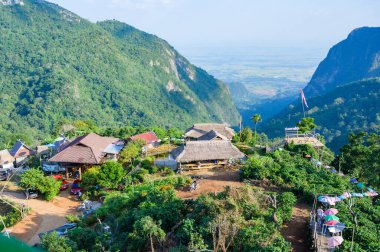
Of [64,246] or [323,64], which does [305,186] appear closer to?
[64,246]

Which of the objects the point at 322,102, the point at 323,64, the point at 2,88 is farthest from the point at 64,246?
the point at 323,64

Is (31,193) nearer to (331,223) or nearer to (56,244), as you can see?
(56,244)

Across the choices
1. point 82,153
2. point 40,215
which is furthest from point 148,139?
point 40,215

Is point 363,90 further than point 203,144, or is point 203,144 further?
point 363,90

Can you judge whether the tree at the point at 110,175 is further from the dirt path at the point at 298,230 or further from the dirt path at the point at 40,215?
the dirt path at the point at 298,230

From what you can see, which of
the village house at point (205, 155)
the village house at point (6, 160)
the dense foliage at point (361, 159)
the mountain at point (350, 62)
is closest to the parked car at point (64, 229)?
the village house at point (205, 155)
